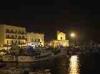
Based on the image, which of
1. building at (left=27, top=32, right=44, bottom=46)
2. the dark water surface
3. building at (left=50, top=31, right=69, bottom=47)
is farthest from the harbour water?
building at (left=50, top=31, right=69, bottom=47)

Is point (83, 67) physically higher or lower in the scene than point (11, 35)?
lower

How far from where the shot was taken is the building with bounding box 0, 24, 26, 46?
122625 millimetres

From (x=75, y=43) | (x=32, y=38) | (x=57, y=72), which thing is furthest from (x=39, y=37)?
(x=57, y=72)

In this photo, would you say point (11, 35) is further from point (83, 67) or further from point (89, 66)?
point (83, 67)

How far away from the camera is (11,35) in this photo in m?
126

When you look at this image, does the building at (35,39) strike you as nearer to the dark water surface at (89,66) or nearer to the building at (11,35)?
the building at (11,35)

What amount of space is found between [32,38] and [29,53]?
39047 millimetres

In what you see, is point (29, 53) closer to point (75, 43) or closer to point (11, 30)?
point (11, 30)

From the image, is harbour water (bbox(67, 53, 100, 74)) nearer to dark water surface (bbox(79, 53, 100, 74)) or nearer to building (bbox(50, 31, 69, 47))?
dark water surface (bbox(79, 53, 100, 74))

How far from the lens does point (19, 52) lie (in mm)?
104562

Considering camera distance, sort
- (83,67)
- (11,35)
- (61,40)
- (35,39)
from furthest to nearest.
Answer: (61,40) < (35,39) < (11,35) < (83,67)

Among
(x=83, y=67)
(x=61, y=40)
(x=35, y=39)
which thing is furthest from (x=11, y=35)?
(x=61, y=40)

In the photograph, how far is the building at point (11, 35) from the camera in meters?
123

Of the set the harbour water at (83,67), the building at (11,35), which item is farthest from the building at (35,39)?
the harbour water at (83,67)
